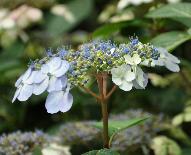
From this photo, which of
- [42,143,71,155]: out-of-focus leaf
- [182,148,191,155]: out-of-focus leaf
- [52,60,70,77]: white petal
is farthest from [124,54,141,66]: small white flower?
[182,148,191,155]: out-of-focus leaf

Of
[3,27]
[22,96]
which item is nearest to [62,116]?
[3,27]

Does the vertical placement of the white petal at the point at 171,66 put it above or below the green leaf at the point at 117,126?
above

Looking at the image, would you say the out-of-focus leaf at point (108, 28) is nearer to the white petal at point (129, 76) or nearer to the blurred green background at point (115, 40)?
the blurred green background at point (115, 40)

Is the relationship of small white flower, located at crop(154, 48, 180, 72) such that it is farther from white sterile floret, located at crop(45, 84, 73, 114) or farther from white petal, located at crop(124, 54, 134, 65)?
white sterile floret, located at crop(45, 84, 73, 114)

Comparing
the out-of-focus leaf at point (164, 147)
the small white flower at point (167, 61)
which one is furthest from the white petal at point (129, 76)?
the out-of-focus leaf at point (164, 147)

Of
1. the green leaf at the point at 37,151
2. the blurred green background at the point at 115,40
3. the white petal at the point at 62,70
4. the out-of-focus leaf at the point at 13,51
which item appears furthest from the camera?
the out-of-focus leaf at the point at 13,51
